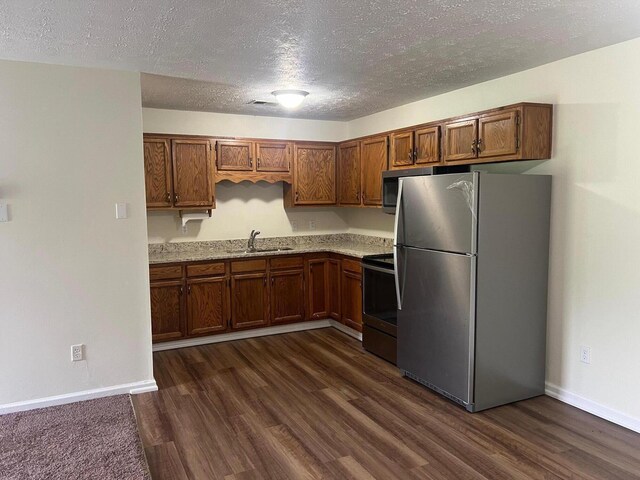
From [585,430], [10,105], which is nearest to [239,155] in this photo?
[10,105]

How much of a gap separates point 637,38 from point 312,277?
3.59 m

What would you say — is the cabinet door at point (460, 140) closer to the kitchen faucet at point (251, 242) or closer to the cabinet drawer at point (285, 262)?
the cabinet drawer at point (285, 262)

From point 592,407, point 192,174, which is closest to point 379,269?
point 592,407

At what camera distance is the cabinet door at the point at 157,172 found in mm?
4703

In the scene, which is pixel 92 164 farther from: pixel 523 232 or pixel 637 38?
pixel 637 38

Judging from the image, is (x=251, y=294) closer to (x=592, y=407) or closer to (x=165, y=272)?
(x=165, y=272)

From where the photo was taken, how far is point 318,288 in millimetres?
5414

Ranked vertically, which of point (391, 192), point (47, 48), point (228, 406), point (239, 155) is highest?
point (47, 48)

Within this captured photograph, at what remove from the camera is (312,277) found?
5.36m

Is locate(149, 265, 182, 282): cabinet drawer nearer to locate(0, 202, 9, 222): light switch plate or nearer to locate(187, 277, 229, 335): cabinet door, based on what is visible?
locate(187, 277, 229, 335): cabinet door

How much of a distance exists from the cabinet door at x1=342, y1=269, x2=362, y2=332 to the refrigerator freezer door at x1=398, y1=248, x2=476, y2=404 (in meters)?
1.03

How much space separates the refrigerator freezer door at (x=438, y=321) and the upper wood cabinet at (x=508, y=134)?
0.83 m

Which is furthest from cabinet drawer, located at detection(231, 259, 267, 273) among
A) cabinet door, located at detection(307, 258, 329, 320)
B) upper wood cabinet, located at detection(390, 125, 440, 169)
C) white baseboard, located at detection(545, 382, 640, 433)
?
white baseboard, located at detection(545, 382, 640, 433)

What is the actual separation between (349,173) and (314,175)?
0.42m
